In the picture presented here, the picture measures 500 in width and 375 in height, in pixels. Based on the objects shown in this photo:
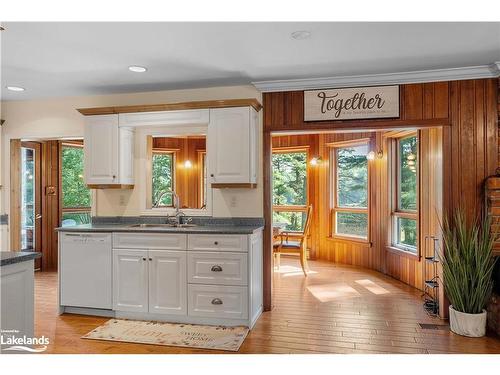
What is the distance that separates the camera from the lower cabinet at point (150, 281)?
368 centimetres

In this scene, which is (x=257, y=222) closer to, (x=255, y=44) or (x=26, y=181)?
(x=255, y=44)

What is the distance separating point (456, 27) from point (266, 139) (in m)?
2.06

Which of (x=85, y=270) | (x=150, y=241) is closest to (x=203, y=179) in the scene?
(x=150, y=241)

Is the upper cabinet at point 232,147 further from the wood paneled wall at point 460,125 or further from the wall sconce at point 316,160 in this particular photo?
the wall sconce at point 316,160

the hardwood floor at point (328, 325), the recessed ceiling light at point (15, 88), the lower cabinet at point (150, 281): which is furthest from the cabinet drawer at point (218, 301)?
the recessed ceiling light at point (15, 88)

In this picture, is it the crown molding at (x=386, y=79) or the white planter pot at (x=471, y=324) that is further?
the crown molding at (x=386, y=79)

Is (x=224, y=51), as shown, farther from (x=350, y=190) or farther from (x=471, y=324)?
(x=350, y=190)

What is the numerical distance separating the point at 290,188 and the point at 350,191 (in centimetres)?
123

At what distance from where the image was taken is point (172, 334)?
3393 mm

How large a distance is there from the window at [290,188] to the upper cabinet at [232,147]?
342 centimetres

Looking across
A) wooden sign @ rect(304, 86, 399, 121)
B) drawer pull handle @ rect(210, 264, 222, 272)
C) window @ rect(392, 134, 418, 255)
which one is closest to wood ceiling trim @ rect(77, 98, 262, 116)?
wooden sign @ rect(304, 86, 399, 121)

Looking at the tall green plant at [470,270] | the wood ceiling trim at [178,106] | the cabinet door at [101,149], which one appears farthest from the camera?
the cabinet door at [101,149]

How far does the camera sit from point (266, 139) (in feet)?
13.7
